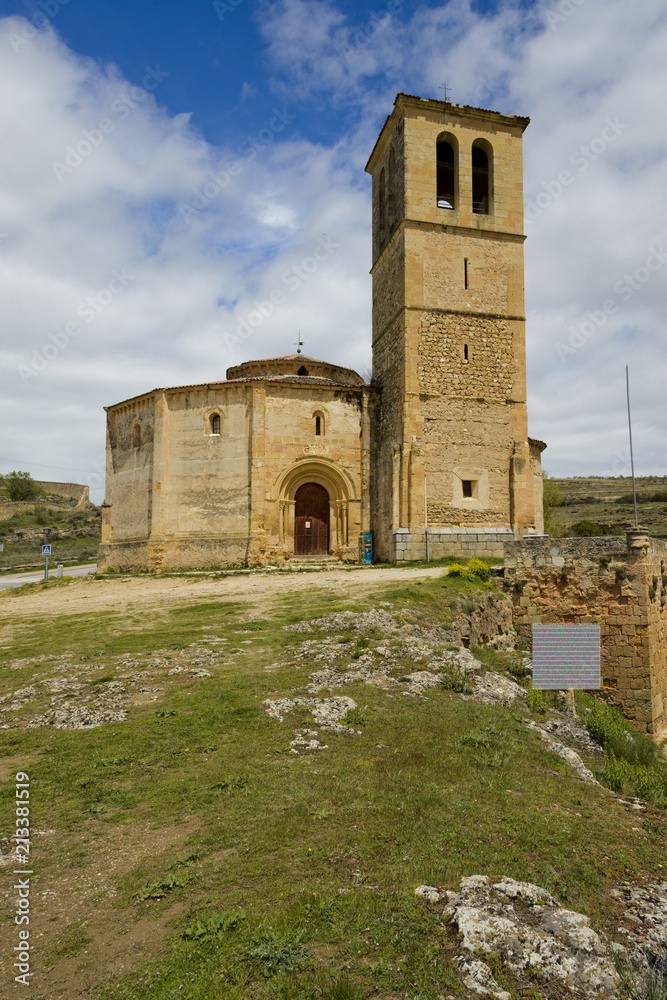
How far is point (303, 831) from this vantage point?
174 inches

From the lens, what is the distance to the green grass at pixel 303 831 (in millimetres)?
3164

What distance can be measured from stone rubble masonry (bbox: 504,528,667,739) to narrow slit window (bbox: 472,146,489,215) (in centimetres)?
1421

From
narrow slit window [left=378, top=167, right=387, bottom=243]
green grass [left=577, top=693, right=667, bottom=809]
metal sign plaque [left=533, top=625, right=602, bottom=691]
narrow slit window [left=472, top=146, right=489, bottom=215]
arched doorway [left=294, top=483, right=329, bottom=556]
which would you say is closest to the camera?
green grass [left=577, top=693, right=667, bottom=809]

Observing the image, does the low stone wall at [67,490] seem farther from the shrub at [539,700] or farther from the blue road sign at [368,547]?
the shrub at [539,700]

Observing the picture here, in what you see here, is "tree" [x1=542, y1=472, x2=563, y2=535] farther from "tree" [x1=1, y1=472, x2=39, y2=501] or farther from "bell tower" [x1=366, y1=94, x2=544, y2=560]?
"tree" [x1=1, y1=472, x2=39, y2=501]

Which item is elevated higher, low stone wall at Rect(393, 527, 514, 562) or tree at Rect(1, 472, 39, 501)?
tree at Rect(1, 472, 39, 501)

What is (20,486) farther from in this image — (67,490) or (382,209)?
(382,209)

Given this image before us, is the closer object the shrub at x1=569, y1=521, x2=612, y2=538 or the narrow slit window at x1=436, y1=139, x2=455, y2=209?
the narrow slit window at x1=436, y1=139, x2=455, y2=209

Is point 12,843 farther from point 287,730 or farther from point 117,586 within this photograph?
point 117,586

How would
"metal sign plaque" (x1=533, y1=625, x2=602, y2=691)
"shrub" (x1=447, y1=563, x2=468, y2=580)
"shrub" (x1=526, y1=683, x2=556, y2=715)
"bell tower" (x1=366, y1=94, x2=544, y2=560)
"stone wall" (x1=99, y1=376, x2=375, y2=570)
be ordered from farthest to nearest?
"stone wall" (x1=99, y1=376, x2=375, y2=570) < "bell tower" (x1=366, y1=94, x2=544, y2=560) < "shrub" (x1=447, y1=563, x2=468, y2=580) < "metal sign plaque" (x1=533, y1=625, x2=602, y2=691) < "shrub" (x1=526, y1=683, x2=556, y2=715)

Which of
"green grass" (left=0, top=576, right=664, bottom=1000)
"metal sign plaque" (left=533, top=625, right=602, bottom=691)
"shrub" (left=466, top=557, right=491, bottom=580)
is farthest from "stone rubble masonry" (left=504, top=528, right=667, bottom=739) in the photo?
"green grass" (left=0, top=576, right=664, bottom=1000)

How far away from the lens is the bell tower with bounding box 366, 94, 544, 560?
66.0 ft

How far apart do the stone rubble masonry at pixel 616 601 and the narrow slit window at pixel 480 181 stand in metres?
14.2

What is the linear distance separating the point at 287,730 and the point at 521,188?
72.6 ft
